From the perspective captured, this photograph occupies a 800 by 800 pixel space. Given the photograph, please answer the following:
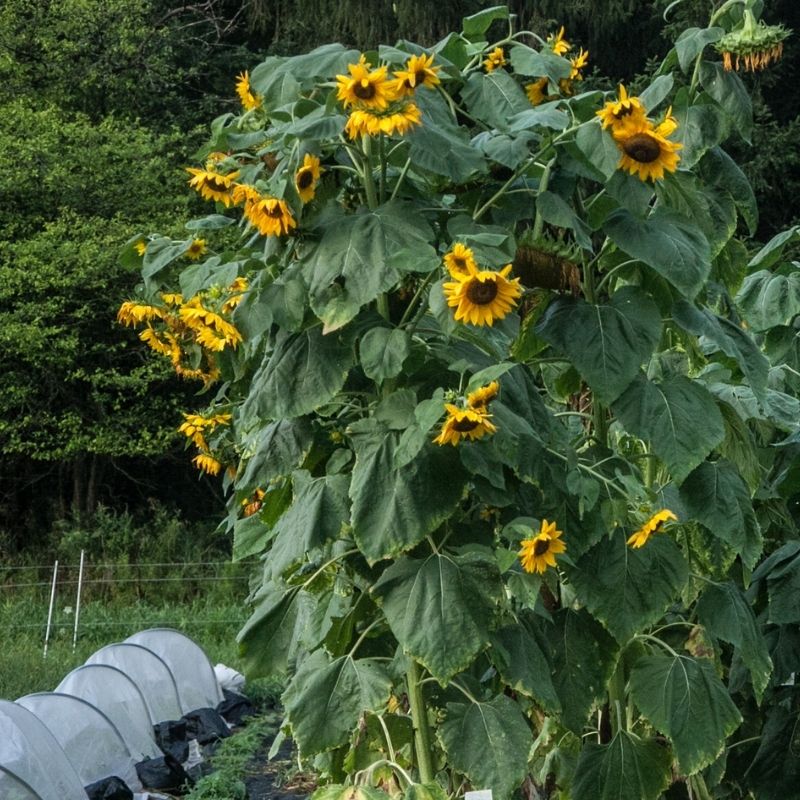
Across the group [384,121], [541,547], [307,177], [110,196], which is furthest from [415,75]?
[110,196]

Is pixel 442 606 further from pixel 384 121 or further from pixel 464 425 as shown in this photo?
pixel 384 121

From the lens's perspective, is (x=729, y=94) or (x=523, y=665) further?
(x=729, y=94)

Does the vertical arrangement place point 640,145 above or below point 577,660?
above

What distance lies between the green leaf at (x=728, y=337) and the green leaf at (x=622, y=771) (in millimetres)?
774

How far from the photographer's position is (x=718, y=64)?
2969 mm

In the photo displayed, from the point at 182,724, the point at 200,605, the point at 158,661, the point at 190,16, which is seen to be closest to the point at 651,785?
the point at 182,724

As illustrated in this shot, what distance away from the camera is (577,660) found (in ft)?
9.37

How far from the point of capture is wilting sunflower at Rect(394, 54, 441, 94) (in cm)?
241

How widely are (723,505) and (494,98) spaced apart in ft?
3.07

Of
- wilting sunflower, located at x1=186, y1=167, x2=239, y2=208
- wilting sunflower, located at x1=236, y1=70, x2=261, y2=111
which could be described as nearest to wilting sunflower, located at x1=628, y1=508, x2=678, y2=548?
wilting sunflower, located at x1=186, y1=167, x2=239, y2=208

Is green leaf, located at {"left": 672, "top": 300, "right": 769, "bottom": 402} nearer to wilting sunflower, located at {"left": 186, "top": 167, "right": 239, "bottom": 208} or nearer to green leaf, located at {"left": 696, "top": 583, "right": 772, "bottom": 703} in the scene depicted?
green leaf, located at {"left": 696, "top": 583, "right": 772, "bottom": 703}

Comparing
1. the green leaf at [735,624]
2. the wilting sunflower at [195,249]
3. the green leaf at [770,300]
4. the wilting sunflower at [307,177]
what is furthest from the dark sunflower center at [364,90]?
the green leaf at [770,300]

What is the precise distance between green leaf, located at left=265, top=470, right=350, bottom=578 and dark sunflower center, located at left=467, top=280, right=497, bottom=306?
1.60ft

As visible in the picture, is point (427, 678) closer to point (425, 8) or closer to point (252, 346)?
point (252, 346)
